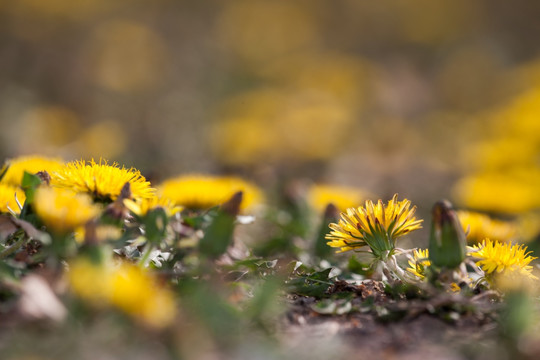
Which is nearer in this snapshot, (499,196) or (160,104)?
(499,196)

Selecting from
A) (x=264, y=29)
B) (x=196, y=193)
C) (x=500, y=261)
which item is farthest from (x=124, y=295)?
(x=264, y=29)

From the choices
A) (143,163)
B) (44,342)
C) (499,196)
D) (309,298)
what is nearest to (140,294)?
(44,342)

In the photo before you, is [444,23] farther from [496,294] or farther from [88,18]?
[496,294]

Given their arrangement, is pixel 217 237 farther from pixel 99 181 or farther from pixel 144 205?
pixel 99 181

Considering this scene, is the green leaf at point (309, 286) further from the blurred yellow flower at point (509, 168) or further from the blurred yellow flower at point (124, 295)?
the blurred yellow flower at point (509, 168)

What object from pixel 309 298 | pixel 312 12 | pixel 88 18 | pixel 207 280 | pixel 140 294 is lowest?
pixel 140 294

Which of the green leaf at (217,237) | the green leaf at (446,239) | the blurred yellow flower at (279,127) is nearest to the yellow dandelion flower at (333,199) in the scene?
the green leaf at (446,239)
